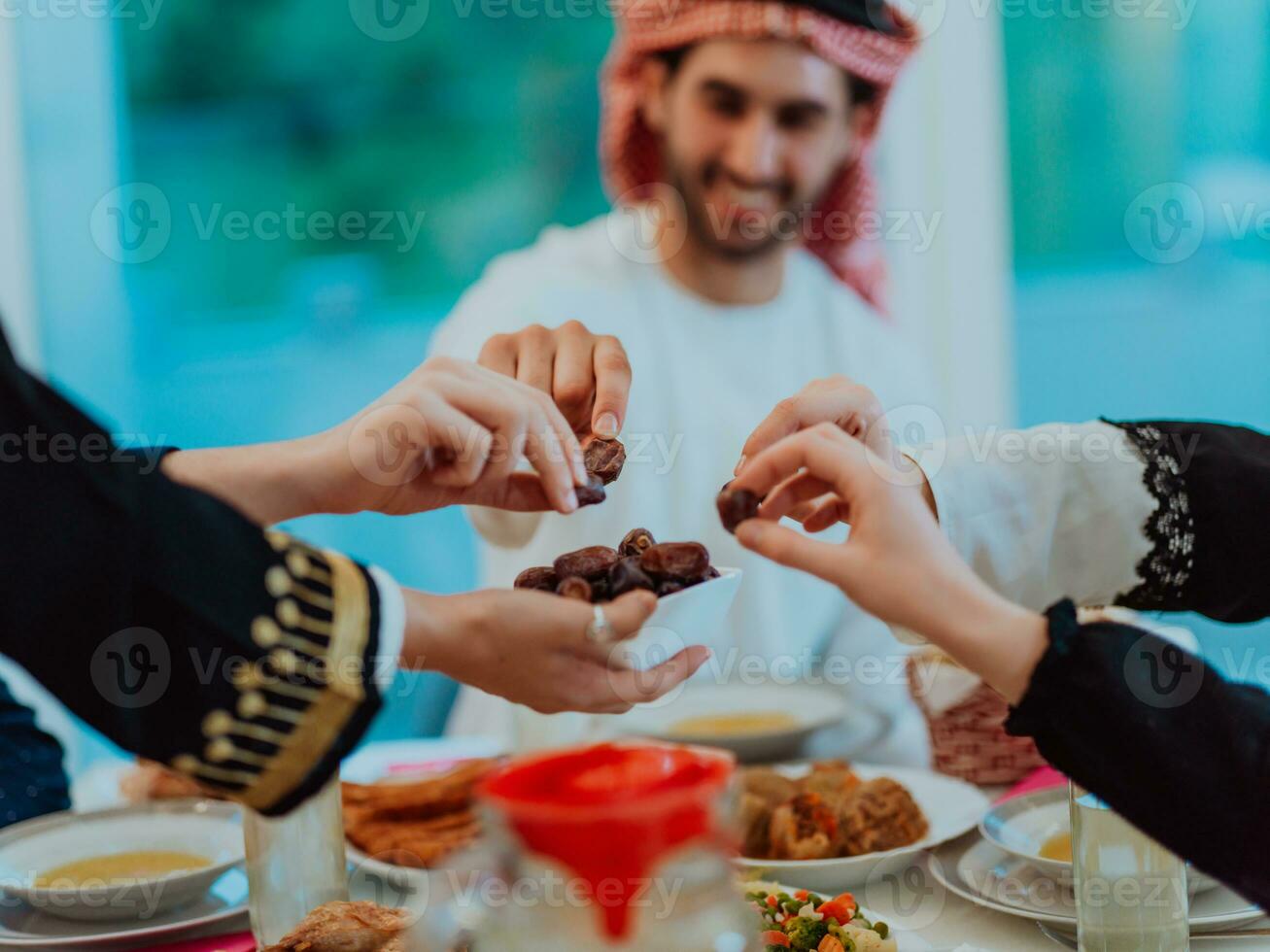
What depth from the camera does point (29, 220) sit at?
4.04 m

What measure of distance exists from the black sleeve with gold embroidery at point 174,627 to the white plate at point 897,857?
59 cm

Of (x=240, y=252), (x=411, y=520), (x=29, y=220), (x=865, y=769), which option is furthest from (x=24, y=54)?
(x=865, y=769)

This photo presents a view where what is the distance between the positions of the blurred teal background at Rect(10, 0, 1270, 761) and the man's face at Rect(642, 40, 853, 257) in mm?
1227

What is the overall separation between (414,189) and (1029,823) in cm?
319

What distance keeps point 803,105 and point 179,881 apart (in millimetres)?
2131

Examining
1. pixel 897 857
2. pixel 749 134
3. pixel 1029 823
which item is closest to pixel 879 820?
pixel 897 857

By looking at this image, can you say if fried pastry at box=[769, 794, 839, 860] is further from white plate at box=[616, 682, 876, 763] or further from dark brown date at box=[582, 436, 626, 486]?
dark brown date at box=[582, 436, 626, 486]

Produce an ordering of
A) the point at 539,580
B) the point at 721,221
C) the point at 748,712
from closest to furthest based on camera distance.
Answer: the point at 539,580
the point at 748,712
the point at 721,221

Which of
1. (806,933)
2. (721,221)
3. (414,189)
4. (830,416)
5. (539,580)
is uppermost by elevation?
(414,189)

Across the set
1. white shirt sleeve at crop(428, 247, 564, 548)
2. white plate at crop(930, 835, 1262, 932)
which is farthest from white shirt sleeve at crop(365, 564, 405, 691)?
white shirt sleeve at crop(428, 247, 564, 548)

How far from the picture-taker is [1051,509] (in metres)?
1.52

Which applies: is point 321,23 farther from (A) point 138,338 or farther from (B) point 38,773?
(B) point 38,773

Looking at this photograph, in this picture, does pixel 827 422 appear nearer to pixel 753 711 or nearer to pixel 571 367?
pixel 571 367

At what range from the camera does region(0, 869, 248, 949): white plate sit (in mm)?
1380
